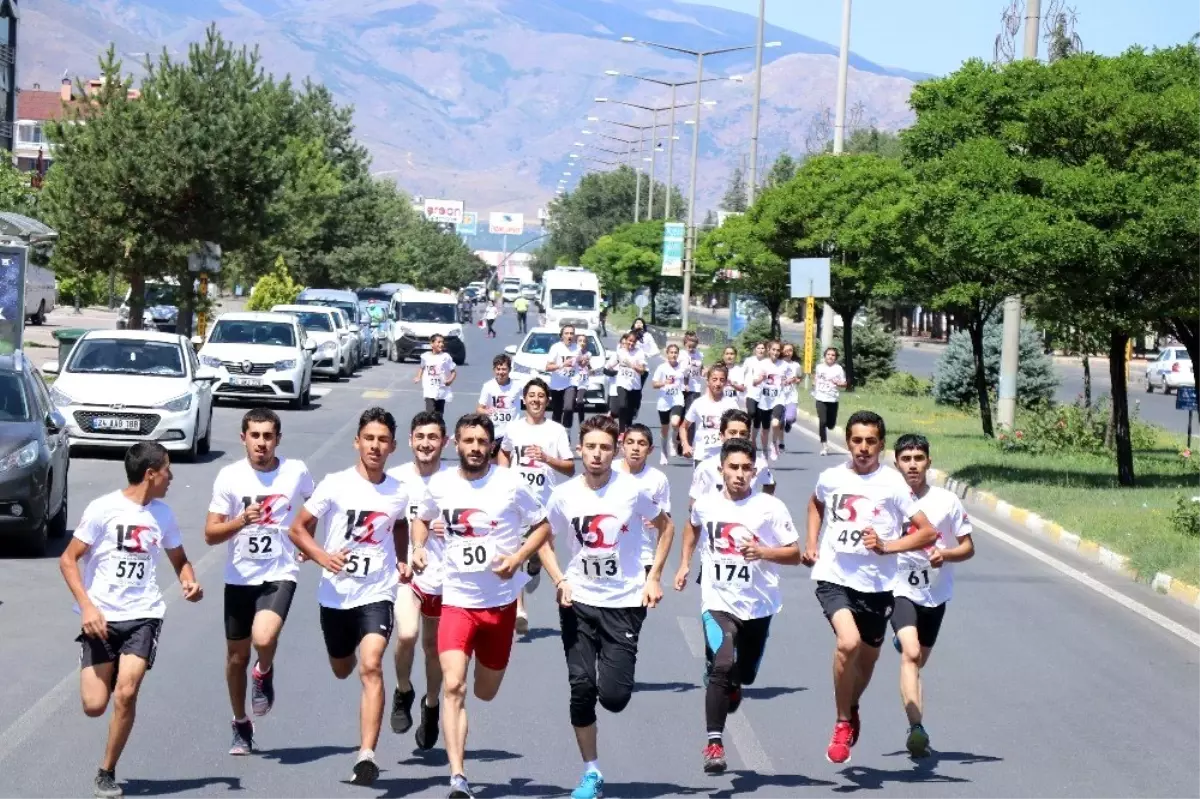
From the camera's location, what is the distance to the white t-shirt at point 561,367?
24.6 m

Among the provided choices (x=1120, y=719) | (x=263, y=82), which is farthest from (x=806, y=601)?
(x=263, y=82)

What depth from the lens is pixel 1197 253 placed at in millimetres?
21266

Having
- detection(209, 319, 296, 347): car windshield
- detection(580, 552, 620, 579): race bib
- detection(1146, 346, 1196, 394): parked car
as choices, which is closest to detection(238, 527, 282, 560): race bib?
detection(580, 552, 620, 579): race bib

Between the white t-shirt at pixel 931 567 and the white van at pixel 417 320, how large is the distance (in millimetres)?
44881

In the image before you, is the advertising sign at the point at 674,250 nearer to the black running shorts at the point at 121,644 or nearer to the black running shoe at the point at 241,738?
the black running shoe at the point at 241,738

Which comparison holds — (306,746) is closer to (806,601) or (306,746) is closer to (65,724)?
(65,724)

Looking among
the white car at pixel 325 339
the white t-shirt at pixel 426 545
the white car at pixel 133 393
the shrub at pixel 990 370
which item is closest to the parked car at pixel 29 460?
the white car at pixel 133 393

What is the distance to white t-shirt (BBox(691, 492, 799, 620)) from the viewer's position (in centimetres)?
870

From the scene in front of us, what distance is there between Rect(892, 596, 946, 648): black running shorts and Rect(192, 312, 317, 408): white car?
2484 centimetres

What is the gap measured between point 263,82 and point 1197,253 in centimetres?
3041

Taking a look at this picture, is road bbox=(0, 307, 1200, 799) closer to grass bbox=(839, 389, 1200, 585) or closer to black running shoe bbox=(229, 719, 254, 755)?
black running shoe bbox=(229, 719, 254, 755)

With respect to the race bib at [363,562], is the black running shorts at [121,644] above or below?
below

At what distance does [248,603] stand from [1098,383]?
52966 millimetres

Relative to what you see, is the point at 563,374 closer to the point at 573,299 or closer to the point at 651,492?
the point at 651,492
